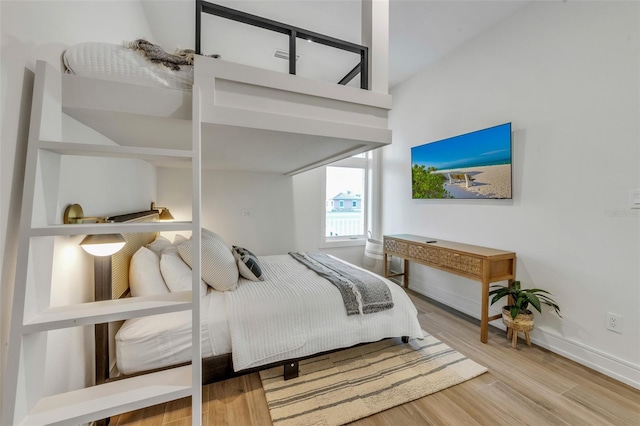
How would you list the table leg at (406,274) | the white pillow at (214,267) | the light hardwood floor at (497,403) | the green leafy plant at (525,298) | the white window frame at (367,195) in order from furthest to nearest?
the white window frame at (367,195)
the table leg at (406,274)
the green leafy plant at (525,298)
the white pillow at (214,267)
the light hardwood floor at (497,403)

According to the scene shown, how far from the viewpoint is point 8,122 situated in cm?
83

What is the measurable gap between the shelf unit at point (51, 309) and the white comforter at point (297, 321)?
0.67 m

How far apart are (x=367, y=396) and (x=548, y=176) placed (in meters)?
2.32

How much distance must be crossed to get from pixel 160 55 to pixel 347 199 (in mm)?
3604

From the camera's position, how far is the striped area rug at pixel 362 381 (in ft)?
5.05

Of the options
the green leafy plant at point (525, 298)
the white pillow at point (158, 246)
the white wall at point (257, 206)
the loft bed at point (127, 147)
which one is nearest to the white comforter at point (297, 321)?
the loft bed at point (127, 147)

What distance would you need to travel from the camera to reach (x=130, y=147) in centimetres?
90

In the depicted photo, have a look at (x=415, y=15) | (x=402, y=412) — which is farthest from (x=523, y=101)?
(x=402, y=412)

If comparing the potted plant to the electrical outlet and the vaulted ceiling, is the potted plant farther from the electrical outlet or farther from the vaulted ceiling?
the vaulted ceiling

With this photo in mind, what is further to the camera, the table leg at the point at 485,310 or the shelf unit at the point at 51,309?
the table leg at the point at 485,310

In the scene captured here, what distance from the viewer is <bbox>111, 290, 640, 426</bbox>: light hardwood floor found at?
149 centimetres

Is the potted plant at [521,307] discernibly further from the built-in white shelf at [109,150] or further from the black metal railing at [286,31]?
the built-in white shelf at [109,150]

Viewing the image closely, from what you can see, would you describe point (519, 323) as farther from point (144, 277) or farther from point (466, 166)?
point (144, 277)

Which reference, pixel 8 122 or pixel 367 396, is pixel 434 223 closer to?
pixel 367 396
